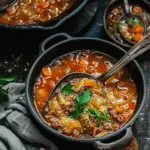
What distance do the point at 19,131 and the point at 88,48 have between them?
0.72 metres

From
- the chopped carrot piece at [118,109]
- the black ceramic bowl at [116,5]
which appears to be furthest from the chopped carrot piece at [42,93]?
the black ceramic bowl at [116,5]

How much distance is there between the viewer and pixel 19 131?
3447 millimetres

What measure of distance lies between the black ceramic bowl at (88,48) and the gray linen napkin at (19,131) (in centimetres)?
19

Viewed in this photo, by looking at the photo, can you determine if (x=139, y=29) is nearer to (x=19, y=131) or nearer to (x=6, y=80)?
(x=6, y=80)

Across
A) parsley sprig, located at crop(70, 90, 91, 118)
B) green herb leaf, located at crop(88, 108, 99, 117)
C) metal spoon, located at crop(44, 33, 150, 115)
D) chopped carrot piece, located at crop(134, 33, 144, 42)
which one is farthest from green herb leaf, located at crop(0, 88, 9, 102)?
chopped carrot piece, located at crop(134, 33, 144, 42)

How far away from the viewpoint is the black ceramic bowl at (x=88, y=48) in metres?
3.19

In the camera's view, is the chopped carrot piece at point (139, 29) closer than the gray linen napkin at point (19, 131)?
No

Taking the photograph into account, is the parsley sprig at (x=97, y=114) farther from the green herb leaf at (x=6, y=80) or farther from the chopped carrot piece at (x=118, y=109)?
the green herb leaf at (x=6, y=80)

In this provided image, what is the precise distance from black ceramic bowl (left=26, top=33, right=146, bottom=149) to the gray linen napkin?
0.19 metres

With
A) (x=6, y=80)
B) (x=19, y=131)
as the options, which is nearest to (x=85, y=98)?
(x=19, y=131)

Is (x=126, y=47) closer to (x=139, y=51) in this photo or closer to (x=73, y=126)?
(x=139, y=51)

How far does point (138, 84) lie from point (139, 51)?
0.22 m

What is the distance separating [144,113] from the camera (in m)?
3.70

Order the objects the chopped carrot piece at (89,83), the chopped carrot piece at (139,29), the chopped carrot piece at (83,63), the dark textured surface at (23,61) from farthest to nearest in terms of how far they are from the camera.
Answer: the chopped carrot piece at (139,29)
the dark textured surface at (23,61)
the chopped carrot piece at (83,63)
the chopped carrot piece at (89,83)
